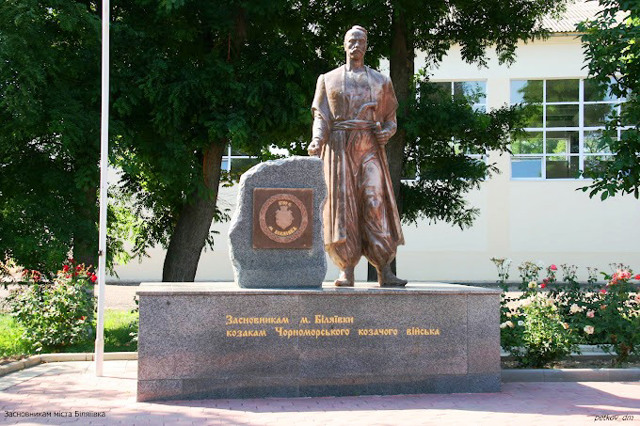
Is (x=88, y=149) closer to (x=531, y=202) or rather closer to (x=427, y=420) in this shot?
(x=427, y=420)

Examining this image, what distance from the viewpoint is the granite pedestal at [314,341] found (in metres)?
7.77

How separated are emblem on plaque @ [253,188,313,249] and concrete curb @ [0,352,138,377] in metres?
3.31

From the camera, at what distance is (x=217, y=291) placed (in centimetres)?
788

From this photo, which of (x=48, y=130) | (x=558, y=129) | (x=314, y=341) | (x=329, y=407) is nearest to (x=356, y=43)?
(x=314, y=341)

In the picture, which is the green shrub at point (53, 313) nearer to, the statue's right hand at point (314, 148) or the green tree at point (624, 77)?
the statue's right hand at point (314, 148)

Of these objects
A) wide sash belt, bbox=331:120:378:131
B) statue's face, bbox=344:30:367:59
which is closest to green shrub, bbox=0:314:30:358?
wide sash belt, bbox=331:120:378:131

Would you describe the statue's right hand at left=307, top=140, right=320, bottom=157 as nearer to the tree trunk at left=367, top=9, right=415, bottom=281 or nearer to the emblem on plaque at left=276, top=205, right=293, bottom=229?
the emblem on plaque at left=276, top=205, right=293, bottom=229

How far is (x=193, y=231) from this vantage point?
14.0 m

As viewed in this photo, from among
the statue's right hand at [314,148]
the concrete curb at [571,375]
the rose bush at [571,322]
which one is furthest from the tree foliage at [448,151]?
the concrete curb at [571,375]

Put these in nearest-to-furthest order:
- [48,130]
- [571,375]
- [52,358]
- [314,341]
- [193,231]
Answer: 1. [314,341]
2. [571,375]
3. [52,358]
4. [48,130]
5. [193,231]

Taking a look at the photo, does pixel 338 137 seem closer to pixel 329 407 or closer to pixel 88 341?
pixel 329 407

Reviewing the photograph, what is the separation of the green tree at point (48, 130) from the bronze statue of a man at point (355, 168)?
4.47 metres

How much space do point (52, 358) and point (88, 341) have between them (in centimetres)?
152

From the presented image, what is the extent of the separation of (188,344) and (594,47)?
7058 millimetres
